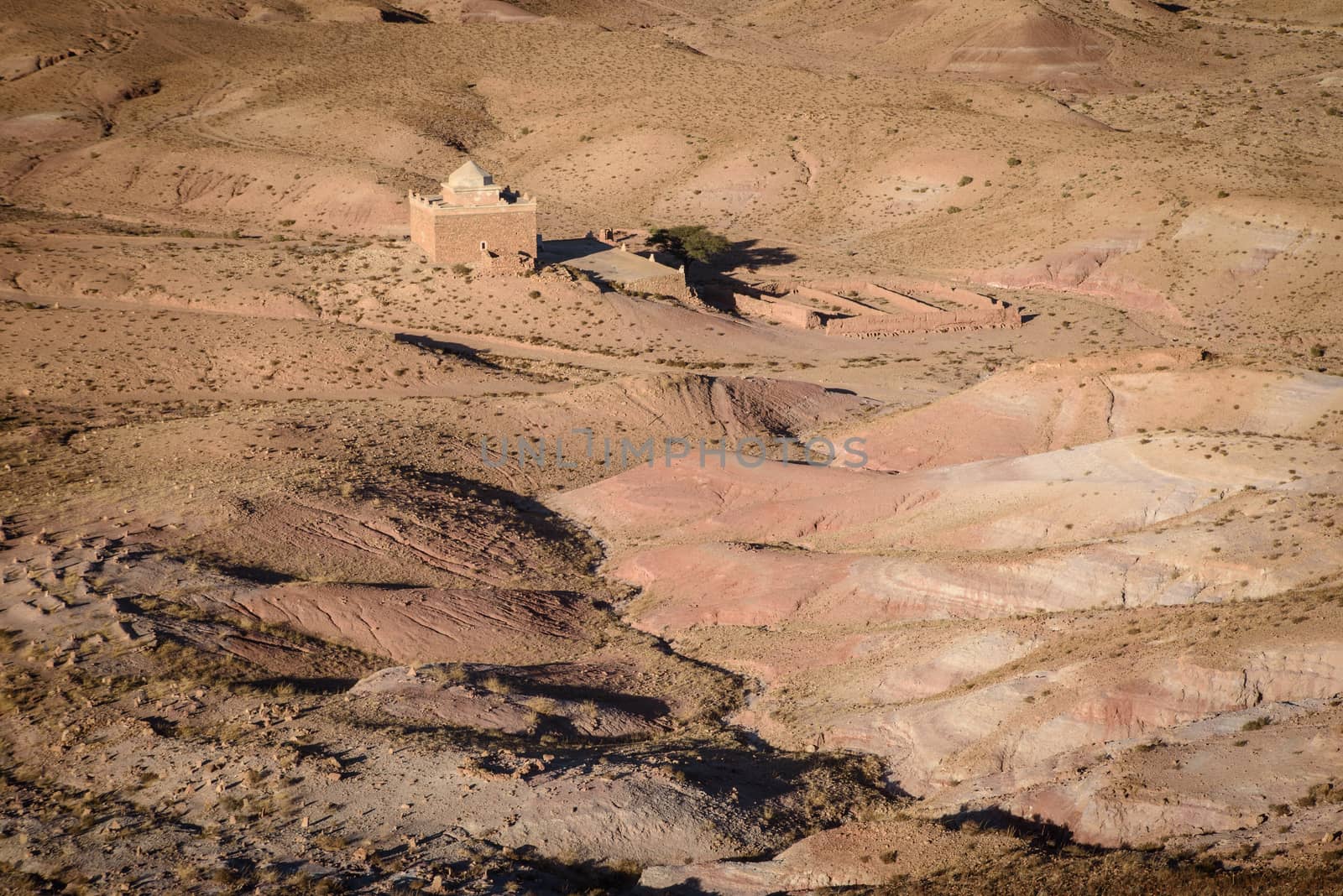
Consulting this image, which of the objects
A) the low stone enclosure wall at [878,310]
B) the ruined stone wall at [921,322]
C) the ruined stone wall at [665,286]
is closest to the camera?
the ruined stone wall at [921,322]

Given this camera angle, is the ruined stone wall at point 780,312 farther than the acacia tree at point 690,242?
No

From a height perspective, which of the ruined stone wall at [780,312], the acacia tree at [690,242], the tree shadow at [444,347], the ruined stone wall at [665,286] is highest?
the acacia tree at [690,242]

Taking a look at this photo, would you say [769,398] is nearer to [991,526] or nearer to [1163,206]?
[991,526]

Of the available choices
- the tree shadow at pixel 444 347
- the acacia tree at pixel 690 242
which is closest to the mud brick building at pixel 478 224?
the tree shadow at pixel 444 347

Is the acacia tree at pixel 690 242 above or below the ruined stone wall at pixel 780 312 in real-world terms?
above

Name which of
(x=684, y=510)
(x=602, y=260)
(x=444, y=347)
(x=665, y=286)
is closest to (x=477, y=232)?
(x=444, y=347)

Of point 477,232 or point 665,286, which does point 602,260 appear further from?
point 477,232

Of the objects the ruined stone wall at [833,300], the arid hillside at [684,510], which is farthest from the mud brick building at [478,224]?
the ruined stone wall at [833,300]

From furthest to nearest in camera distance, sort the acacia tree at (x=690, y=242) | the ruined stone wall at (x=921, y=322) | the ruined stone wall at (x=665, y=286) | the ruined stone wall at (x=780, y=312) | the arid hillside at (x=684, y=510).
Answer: the acacia tree at (x=690, y=242) → the ruined stone wall at (x=665, y=286) → the ruined stone wall at (x=780, y=312) → the ruined stone wall at (x=921, y=322) → the arid hillside at (x=684, y=510)

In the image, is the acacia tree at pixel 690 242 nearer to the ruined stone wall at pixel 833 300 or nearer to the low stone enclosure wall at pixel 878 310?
the low stone enclosure wall at pixel 878 310
